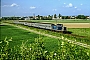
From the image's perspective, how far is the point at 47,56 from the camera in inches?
166

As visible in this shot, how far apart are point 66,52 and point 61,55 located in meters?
0.13

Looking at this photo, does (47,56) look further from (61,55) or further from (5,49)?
(5,49)

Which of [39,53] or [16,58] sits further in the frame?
[16,58]

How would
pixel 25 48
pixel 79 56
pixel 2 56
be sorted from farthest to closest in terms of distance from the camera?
pixel 79 56
pixel 25 48
pixel 2 56

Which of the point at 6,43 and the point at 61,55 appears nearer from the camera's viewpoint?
the point at 6,43

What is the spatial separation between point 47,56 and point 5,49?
2.85 feet

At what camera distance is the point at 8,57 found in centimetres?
401

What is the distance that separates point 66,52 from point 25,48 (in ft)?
2.69

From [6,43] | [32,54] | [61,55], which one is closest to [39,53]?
[32,54]

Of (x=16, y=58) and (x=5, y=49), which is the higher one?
(x=5, y=49)

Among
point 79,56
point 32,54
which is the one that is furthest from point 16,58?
point 79,56

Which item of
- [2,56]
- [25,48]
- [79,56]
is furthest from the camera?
[79,56]

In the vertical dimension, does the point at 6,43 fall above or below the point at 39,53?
above

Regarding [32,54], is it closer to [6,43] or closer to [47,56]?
[47,56]
